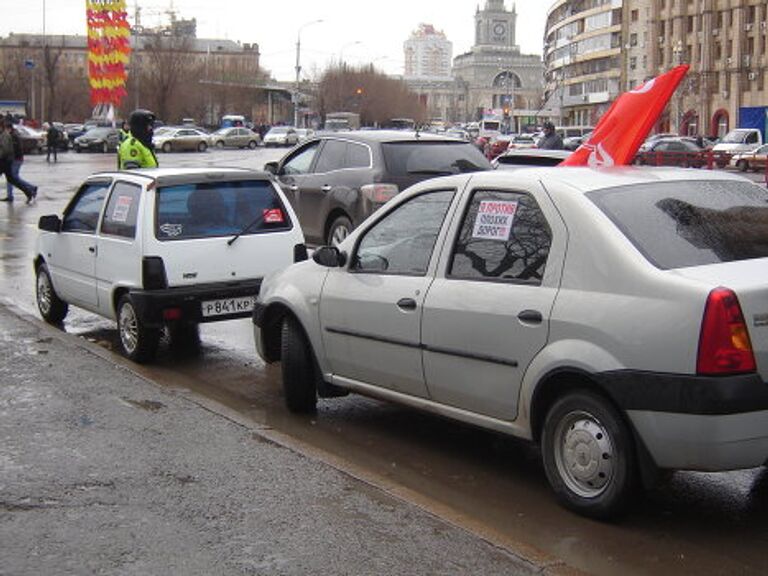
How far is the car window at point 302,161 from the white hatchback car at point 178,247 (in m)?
4.95

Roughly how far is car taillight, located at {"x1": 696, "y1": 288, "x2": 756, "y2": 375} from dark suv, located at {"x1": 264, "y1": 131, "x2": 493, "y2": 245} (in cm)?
844

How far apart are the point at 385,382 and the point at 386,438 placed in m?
0.54

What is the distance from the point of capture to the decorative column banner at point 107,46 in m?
54.2

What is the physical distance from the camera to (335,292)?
6.51 meters

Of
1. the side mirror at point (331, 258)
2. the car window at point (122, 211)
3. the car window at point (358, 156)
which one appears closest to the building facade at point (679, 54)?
the car window at point (358, 156)

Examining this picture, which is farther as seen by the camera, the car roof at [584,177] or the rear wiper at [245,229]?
the rear wiper at [245,229]

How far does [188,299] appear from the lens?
28.3 feet

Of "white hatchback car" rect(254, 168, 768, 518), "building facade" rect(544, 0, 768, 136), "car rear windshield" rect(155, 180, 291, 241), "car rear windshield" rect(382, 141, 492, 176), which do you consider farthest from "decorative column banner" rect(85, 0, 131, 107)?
"white hatchback car" rect(254, 168, 768, 518)

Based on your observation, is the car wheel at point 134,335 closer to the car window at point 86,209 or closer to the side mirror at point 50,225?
the car window at point 86,209

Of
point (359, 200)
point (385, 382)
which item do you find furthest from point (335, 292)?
point (359, 200)

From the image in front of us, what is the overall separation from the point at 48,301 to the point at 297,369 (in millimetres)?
4658

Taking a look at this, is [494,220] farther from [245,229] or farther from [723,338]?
[245,229]

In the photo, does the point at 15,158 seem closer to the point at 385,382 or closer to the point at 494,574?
the point at 385,382

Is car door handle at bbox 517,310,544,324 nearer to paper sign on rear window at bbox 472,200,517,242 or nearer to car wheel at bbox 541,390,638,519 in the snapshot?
car wheel at bbox 541,390,638,519
